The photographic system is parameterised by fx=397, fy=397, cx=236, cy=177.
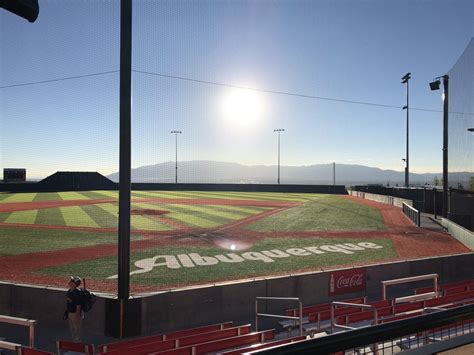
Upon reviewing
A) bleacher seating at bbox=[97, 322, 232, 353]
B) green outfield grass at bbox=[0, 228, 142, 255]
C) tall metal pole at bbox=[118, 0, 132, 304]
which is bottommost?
green outfield grass at bbox=[0, 228, 142, 255]

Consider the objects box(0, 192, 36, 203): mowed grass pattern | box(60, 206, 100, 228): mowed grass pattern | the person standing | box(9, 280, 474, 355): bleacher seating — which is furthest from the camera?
box(0, 192, 36, 203): mowed grass pattern

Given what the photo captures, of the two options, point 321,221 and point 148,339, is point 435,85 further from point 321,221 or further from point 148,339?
point 148,339

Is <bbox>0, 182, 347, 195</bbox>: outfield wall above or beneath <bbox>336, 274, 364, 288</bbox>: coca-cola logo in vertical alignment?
above

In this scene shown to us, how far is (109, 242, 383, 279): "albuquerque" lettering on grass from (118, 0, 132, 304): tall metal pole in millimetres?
5557

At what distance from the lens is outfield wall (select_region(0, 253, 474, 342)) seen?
903 centimetres

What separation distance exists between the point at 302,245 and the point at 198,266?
6377 mm

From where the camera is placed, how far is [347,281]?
1177cm

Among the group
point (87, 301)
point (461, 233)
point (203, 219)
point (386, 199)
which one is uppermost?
point (386, 199)

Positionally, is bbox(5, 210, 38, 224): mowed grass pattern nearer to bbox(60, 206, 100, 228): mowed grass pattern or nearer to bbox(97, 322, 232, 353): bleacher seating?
bbox(60, 206, 100, 228): mowed grass pattern

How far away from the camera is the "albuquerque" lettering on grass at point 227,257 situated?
15.0 meters

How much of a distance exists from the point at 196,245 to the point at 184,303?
373 inches

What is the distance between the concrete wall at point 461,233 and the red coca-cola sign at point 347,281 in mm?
8394

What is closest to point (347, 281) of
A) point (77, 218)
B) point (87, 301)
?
point (87, 301)

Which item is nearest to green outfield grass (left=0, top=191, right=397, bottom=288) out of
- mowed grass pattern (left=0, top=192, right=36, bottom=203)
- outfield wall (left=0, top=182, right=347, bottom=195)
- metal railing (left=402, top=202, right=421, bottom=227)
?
metal railing (left=402, top=202, right=421, bottom=227)
